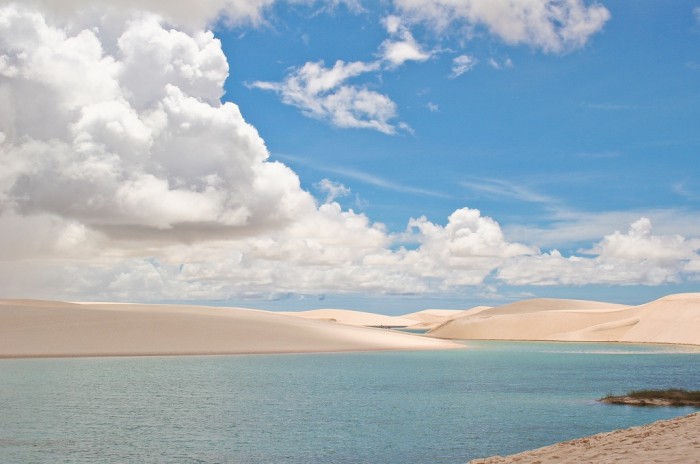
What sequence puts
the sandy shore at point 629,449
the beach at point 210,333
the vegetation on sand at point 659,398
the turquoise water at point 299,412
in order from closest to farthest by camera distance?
the sandy shore at point 629,449 → the turquoise water at point 299,412 → the vegetation on sand at point 659,398 → the beach at point 210,333

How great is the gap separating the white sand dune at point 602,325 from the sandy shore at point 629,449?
116681mm

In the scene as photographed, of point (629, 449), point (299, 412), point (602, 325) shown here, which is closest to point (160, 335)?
point (299, 412)

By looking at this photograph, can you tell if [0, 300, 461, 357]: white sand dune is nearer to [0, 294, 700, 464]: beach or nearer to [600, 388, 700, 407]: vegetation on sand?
[0, 294, 700, 464]: beach

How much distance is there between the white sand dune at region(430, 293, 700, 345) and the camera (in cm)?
14000

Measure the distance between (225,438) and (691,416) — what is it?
1962 centimetres

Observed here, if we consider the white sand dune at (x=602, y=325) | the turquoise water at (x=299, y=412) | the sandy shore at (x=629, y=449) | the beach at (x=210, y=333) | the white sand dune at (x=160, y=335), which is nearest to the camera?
the sandy shore at (x=629, y=449)

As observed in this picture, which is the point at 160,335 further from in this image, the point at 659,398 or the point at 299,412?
the point at 659,398

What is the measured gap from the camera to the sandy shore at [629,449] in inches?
768

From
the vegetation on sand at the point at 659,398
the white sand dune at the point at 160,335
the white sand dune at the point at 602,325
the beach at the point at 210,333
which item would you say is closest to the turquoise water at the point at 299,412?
the vegetation on sand at the point at 659,398

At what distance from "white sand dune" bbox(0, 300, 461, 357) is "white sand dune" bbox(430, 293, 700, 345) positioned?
4708cm

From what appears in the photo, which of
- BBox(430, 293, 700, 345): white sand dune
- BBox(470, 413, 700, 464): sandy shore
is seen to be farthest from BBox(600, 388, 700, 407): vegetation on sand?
BBox(430, 293, 700, 345): white sand dune

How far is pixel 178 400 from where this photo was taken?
4056 cm

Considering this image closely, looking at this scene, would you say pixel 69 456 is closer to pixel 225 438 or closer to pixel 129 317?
pixel 225 438

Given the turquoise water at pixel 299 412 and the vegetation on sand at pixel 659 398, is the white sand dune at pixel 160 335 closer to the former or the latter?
the turquoise water at pixel 299 412
